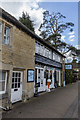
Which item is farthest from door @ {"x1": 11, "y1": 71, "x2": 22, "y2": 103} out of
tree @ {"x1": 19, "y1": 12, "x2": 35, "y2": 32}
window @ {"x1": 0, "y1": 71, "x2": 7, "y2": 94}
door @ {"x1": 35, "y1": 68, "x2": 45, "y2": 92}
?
tree @ {"x1": 19, "y1": 12, "x2": 35, "y2": 32}

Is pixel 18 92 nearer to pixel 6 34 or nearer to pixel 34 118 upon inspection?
pixel 34 118

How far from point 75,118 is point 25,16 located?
25428mm

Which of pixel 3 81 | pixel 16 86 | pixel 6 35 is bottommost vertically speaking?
pixel 16 86

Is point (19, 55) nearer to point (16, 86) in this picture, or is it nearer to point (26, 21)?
point (16, 86)

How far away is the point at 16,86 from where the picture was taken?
721cm

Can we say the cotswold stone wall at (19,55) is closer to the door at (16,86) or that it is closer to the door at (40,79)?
the door at (16,86)

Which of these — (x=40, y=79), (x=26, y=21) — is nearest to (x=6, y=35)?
(x=40, y=79)

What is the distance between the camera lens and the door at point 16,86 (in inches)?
269

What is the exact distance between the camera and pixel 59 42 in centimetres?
2506

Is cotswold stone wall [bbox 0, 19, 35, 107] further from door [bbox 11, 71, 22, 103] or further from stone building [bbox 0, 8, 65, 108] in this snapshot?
door [bbox 11, 71, 22, 103]

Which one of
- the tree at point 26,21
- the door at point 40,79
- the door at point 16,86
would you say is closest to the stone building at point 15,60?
the door at point 16,86

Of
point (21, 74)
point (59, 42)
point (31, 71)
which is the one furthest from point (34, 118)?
point (59, 42)

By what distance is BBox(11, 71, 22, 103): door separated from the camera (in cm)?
683

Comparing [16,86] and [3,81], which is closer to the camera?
[3,81]
